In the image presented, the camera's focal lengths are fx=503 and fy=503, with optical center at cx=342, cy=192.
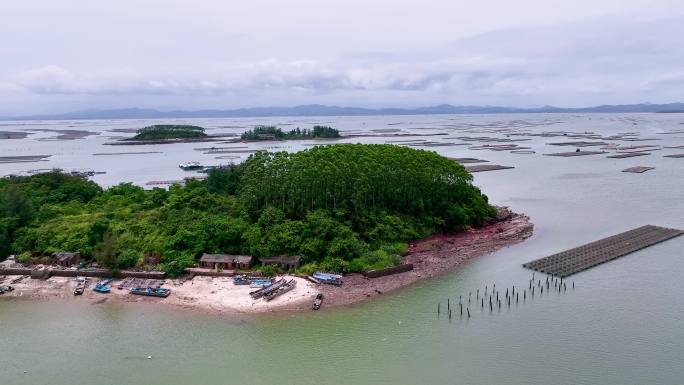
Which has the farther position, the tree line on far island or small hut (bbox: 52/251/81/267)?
the tree line on far island

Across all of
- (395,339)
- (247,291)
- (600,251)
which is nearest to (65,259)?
(247,291)

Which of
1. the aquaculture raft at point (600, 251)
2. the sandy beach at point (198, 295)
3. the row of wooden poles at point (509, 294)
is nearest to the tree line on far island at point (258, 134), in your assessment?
the aquaculture raft at point (600, 251)

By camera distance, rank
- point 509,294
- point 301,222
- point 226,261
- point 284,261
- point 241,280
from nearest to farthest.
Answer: point 509,294 < point 241,280 < point 284,261 < point 226,261 < point 301,222

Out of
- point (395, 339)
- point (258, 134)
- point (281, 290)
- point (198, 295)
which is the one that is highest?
point (258, 134)

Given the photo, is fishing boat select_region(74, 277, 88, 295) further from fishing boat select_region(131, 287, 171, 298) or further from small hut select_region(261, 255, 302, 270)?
small hut select_region(261, 255, 302, 270)

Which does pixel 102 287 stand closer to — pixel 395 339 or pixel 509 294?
pixel 395 339

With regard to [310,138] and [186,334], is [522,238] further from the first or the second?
[310,138]

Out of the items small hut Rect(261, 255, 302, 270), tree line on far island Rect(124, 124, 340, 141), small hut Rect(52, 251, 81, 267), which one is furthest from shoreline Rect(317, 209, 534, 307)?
tree line on far island Rect(124, 124, 340, 141)
